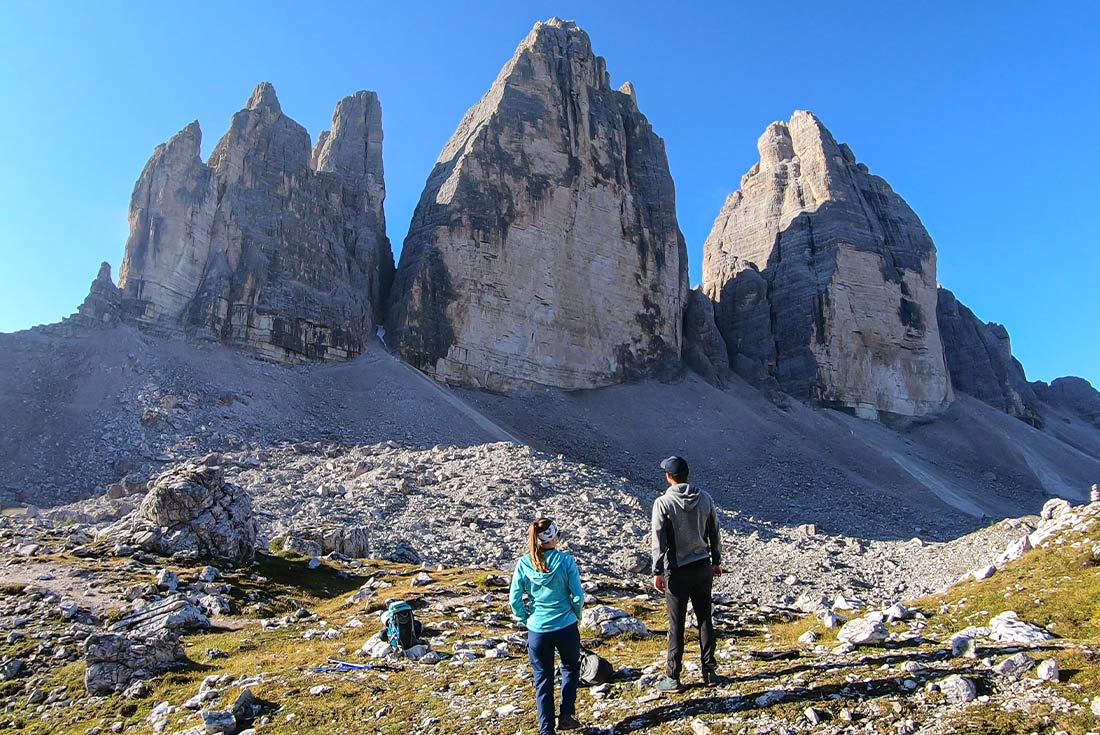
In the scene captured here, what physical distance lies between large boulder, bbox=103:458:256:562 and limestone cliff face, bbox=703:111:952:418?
66.8 metres

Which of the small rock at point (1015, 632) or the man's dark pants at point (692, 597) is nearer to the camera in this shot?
the small rock at point (1015, 632)

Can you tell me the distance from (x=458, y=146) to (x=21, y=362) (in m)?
44.6

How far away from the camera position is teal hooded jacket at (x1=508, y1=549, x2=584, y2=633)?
6.85 meters

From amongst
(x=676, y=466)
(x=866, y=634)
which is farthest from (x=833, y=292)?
(x=676, y=466)

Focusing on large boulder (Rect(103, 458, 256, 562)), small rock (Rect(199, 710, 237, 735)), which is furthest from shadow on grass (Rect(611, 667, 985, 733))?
large boulder (Rect(103, 458, 256, 562))

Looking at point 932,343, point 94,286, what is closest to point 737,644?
point 94,286

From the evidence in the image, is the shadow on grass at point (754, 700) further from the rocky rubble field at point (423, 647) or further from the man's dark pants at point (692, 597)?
the man's dark pants at point (692, 597)

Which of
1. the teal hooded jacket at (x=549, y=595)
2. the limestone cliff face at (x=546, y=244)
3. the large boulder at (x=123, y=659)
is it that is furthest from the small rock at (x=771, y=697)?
the limestone cliff face at (x=546, y=244)

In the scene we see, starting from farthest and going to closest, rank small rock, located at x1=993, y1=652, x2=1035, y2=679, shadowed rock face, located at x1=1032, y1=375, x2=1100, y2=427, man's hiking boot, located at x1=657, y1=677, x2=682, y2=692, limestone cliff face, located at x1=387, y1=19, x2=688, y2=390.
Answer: shadowed rock face, located at x1=1032, y1=375, x2=1100, y2=427 → limestone cliff face, located at x1=387, y1=19, x2=688, y2=390 → man's hiking boot, located at x1=657, y1=677, x2=682, y2=692 → small rock, located at x1=993, y1=652, x2=1035, y2=679

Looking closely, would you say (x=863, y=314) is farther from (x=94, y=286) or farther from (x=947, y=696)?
(x=947, y=696)

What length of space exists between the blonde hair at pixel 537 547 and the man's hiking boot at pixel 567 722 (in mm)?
1264

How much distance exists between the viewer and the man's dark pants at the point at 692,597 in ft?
24.5

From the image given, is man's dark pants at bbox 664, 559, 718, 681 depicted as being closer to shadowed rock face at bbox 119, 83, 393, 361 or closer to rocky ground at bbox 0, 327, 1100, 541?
rocky ground at bbox 0, 327, 1100, 541

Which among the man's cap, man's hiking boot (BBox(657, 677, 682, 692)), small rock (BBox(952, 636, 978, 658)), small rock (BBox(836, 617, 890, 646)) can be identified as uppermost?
the man's cap
